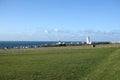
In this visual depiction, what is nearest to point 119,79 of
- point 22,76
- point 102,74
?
point 102,74

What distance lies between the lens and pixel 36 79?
20.9 metres

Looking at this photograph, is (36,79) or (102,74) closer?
(36,79)

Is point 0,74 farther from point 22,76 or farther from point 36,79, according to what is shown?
point 36,79

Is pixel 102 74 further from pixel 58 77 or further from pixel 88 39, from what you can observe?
pixel 88 39

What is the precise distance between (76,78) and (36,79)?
9.40 feet

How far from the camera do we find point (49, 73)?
77.9ft

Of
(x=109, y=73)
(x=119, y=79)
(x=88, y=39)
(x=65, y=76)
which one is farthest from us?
(x=88, y=39)

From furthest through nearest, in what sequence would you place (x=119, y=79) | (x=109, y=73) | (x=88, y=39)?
(x=88, y=39), (x=109, y=73), (x=119, y=79)

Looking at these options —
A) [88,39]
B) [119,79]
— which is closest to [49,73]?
[119,79]

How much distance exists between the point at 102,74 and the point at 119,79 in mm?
2478

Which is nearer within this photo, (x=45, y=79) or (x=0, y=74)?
(x=45, y=79)

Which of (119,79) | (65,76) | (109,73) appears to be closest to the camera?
(119,79)

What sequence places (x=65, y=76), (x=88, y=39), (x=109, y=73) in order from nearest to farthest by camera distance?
(x=65, y=76)
(x=109, y=73)
(x=88, y=39)

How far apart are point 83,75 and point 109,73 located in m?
2.26
